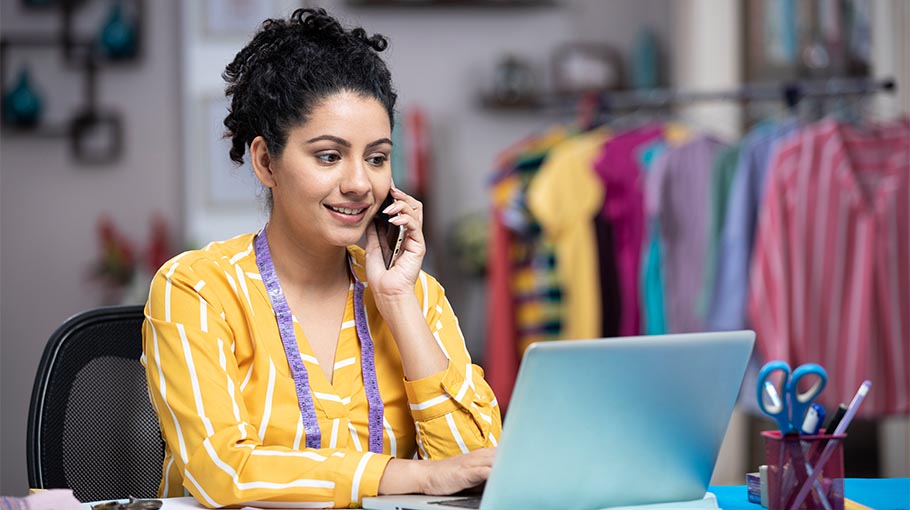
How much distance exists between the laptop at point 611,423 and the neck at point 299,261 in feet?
1.32

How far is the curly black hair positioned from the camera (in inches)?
58.0

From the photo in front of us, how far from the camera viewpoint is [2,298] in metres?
4.02

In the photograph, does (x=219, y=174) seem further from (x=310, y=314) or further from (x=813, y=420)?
(x=813, y=420)

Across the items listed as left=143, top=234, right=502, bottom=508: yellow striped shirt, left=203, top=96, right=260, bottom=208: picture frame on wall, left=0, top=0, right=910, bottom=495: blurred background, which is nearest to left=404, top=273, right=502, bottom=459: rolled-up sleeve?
left=143, top=234, right=502, bottom=508: yellow striped shirt

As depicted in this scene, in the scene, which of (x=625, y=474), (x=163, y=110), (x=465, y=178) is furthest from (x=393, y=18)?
(x=625, y=474)

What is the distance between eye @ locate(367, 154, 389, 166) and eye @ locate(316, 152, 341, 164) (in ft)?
0.15

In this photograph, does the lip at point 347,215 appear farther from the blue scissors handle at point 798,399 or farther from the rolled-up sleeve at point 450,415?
the blue scissors handle at point 798,399

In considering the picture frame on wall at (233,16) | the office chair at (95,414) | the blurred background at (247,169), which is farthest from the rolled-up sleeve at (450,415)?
the picture frame on wall at (233,16)

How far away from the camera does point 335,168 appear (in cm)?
146

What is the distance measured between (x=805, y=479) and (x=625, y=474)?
0.61 ft

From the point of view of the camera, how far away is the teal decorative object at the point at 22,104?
3947 millimetres

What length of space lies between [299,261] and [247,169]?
7.83ft

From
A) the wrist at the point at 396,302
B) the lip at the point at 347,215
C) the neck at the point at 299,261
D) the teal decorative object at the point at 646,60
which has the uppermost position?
the teal decorative object at the point at 646,60

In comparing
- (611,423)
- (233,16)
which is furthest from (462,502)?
(233,16)
